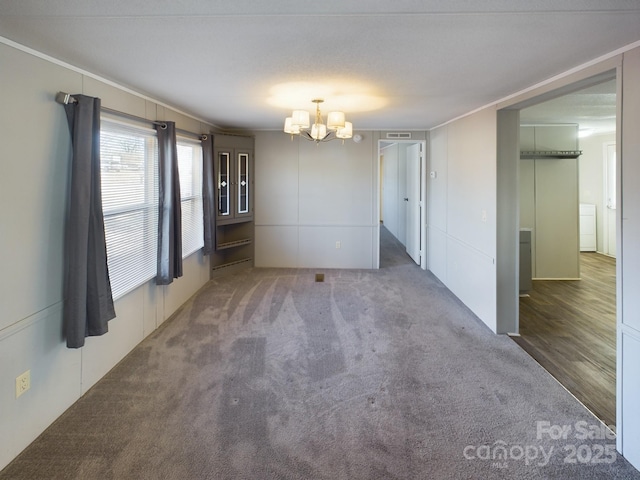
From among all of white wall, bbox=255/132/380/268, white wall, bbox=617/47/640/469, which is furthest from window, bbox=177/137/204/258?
white wall, bbox=617/47/640/469

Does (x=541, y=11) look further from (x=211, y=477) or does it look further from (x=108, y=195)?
(x=108, y=195)

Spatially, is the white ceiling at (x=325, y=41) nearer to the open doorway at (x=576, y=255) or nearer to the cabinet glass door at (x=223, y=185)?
the open doorway at (x=576, y=255)

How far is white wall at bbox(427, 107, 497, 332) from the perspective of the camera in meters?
3.74

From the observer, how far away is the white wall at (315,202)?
618cm

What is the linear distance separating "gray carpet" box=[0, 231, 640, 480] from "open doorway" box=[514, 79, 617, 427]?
14.0 inches

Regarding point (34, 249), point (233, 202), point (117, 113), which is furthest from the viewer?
point (233, 202)

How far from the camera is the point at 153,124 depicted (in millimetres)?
3531

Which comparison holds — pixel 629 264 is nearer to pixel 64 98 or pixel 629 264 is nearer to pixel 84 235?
pixel 84 235

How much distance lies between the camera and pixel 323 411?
236cm

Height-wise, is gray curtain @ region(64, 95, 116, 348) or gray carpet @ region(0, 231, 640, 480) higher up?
gray curtain @ region(64, 95, 116, 348)

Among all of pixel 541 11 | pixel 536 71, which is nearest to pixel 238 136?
pixel 536 71

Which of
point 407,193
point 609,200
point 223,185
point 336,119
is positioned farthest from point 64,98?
point 609,200

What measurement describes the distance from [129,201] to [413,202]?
512 cm

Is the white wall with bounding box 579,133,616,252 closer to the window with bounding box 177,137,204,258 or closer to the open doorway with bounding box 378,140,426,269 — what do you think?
the open doorway with bounding box 378,140,426,269
